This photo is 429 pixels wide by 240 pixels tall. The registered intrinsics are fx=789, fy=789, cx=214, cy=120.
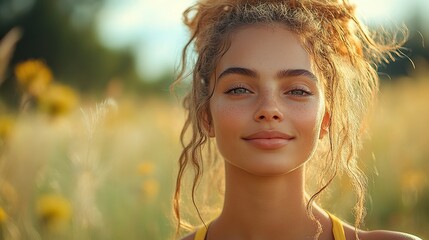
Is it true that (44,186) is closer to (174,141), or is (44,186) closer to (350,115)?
(174,141)

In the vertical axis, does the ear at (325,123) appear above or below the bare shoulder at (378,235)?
above

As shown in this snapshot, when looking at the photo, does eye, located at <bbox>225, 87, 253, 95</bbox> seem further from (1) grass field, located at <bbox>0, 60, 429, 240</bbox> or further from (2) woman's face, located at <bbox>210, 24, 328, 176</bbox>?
(1) grass field, located at <bbox>0, 60, 429, 240</bbox>

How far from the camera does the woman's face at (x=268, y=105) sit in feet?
8.23

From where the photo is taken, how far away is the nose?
2477 millimetres

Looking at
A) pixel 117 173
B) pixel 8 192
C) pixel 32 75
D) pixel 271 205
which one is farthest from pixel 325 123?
pixel 117 173

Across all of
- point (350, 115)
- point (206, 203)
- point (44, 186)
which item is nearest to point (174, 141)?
point (44, 186)

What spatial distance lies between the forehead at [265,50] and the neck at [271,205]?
1.21ft

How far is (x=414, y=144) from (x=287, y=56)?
9.18 ft

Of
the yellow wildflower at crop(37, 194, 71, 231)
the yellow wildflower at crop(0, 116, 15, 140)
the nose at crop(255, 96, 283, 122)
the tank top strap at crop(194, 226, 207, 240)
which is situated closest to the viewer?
the nose at crop(255, 96, 283, 122)

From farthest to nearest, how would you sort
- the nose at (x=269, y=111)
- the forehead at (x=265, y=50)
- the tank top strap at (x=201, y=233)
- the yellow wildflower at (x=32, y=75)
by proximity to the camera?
the yellow wildflower at (x=32, y=75) < the tank top strap at (x=201, y=233) < the forehead at (x=265, y=50) < the nose at (x=269, y=111)

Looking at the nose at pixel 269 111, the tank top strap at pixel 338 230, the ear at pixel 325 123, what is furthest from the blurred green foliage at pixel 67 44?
the nose at pixel 269 111

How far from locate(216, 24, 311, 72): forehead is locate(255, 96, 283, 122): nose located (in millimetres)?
117

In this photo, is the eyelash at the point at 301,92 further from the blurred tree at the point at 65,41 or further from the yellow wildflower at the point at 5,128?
the blurred tree at the point at 65,41

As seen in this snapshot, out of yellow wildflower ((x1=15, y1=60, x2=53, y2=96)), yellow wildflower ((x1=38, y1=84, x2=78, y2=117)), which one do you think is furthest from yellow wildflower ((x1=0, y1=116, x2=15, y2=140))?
yellow wildflower ((x1=15, y1=60, x2=53, y2=96))
